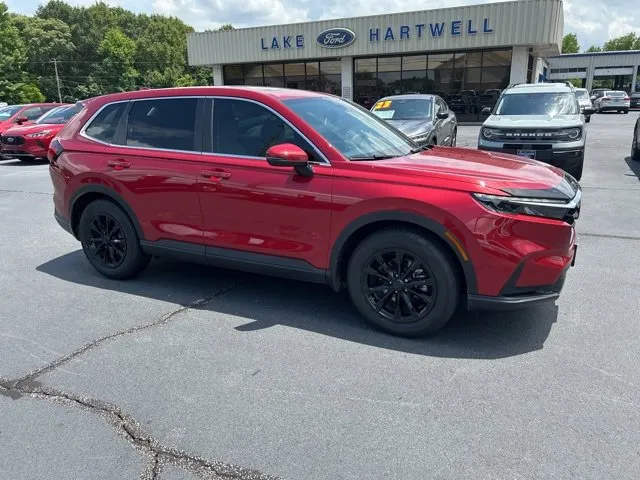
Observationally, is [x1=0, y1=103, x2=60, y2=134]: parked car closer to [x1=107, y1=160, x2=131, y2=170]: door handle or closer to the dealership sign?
[x1=107, y1=160, x2=131, y2=170]: door handle

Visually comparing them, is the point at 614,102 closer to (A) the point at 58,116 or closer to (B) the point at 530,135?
(B) the point at 530,135

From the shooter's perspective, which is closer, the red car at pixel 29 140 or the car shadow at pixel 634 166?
the car shadow at pixel 634 166

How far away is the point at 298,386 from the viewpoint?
3121 mm

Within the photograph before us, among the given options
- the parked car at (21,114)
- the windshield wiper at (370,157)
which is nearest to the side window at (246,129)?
the windshield wiper at (370,157)

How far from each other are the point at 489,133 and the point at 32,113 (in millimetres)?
14532

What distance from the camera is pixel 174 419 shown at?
2.82 metres

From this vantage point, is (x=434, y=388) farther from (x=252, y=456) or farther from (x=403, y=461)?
(x=252, y=456)

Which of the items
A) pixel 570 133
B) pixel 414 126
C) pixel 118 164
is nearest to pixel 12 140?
pixel 414 126

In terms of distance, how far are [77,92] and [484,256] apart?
75362mm

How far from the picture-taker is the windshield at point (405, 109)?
11.3 m

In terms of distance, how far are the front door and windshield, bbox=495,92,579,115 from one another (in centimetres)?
776

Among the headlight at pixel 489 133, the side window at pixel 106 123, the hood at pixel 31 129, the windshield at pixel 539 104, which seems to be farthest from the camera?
the hood at pixel 31 129

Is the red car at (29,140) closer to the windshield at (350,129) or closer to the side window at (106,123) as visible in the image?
the side window at (106,123)

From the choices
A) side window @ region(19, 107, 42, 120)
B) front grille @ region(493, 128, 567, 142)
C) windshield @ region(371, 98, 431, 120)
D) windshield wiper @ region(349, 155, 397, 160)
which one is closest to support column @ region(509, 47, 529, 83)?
windshield @ region(371, 98, 431, 120)
